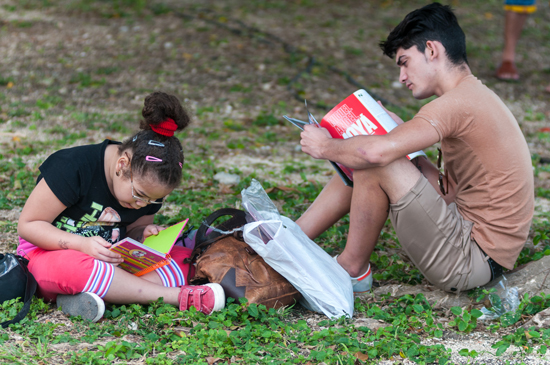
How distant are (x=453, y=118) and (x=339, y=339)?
1.09 metres

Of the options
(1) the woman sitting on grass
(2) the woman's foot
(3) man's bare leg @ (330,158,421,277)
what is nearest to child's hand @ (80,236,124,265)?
(1) the woman sitting on grass

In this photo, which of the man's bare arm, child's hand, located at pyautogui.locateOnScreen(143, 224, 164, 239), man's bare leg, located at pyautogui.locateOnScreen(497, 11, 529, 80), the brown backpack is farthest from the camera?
man's bare leg, located at pyautogui.locateOnScreen(497, 11, 529, 80)

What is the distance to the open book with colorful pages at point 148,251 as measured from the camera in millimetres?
2547

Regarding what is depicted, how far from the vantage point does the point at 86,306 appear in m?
2.44

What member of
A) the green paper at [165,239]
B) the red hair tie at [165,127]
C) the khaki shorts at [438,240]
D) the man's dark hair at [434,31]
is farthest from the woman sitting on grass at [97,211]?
the man's dark hair at [434,31]

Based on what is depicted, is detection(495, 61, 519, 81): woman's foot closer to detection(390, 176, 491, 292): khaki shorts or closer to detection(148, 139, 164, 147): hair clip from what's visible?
detection(390, 176, 491, 292): khaki shorts

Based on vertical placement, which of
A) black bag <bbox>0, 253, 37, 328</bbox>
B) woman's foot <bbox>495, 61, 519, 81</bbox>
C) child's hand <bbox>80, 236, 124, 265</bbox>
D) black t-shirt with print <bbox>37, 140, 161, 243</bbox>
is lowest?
woman's foot <bbox>495, 61, 519, 81</bbox>

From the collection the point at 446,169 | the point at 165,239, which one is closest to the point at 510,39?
the point at 446,169

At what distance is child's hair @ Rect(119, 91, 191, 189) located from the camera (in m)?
2.58

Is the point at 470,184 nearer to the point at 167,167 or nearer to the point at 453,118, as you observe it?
the point at 453,118

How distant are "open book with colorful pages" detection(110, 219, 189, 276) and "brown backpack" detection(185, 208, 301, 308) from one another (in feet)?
0.59

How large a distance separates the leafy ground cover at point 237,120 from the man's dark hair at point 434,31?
10.6 inches

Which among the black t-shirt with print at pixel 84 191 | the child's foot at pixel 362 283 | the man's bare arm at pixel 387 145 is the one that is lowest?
the child's foot at pixel 362 283

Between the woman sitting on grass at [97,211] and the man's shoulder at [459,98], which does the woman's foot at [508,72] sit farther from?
the woman sitting on grass at [97,211]
